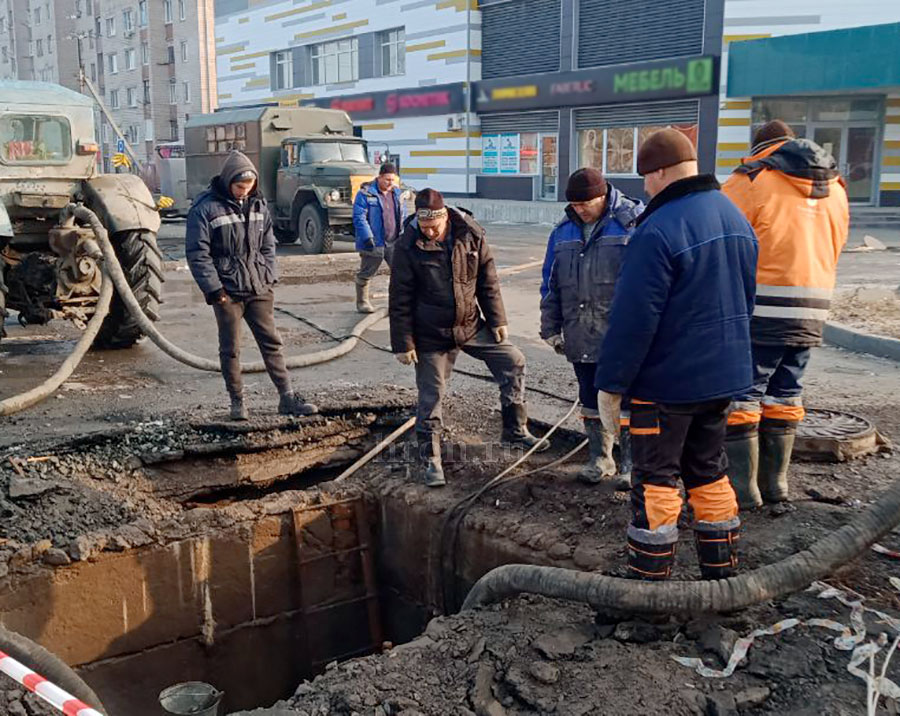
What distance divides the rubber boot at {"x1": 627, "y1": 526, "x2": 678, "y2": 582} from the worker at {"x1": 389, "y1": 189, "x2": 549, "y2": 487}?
203 centimetres

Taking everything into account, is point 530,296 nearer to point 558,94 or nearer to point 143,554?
point 143,554

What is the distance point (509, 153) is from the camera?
2842 cm

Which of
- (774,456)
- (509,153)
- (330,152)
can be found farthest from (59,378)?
(509,153)

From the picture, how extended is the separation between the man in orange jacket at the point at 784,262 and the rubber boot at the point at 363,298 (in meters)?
6.95

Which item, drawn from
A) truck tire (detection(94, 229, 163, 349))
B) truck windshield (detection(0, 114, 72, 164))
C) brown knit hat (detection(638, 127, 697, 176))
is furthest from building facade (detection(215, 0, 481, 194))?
brown knit hat (detection(638, 127, 697, 176))

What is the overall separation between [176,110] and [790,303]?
47124 millimetres

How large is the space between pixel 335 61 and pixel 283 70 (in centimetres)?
380

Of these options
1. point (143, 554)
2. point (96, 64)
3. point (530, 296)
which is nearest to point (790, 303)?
point (143, 554)

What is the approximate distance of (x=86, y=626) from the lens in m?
4.98

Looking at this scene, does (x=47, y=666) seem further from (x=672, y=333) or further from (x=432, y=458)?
(x=672, y=333)

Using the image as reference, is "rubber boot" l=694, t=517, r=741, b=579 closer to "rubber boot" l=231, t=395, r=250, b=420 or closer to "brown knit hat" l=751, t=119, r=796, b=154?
"brown knit hat" l=751, t=119, r=796, b=154

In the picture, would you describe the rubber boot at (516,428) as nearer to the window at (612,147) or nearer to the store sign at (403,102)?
the window at (612,147)

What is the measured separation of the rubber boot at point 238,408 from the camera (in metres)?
6.34

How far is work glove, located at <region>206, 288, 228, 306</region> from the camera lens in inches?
234
